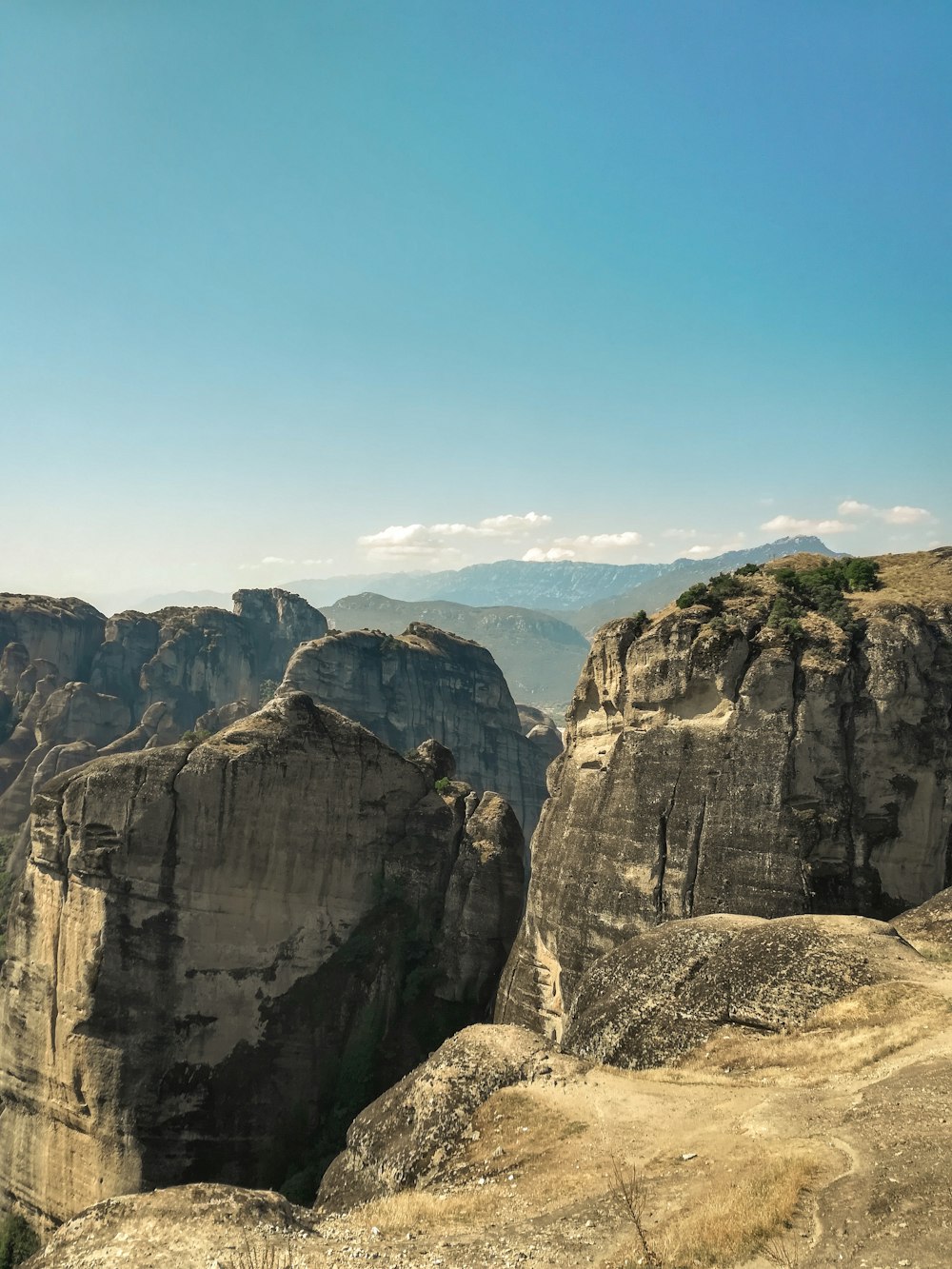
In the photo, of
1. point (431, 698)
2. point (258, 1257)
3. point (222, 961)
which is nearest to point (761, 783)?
point (258, 1257)

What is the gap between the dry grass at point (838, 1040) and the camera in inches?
633

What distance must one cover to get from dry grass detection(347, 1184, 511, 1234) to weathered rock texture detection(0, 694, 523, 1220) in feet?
53.5

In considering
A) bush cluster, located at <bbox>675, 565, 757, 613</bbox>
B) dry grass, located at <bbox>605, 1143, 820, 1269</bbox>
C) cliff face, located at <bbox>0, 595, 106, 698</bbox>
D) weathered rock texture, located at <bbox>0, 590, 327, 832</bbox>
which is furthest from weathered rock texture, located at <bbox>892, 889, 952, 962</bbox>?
cliff face, located at <bbox>0, 595, 106, 698</bbox>

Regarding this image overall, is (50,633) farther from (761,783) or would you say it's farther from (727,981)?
(727,981)

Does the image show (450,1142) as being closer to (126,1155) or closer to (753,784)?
(753,784)

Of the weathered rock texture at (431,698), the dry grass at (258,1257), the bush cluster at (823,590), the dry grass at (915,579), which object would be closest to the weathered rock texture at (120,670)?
the weathered rock texture at (431,698)

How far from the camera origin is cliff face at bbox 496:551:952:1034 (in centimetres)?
2531

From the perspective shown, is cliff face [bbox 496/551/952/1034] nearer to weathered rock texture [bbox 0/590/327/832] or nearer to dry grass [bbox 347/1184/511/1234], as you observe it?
dry grass [bbox 347/1184/511/1234]

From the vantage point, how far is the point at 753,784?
85.0 feet

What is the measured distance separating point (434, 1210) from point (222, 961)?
59.7 feet

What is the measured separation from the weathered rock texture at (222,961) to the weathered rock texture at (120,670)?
43.3 metres

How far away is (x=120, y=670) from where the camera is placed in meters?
105

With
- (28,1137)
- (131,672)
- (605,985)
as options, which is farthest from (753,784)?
(131,672)

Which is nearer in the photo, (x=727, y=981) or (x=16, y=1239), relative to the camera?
(x=727, y=981)
